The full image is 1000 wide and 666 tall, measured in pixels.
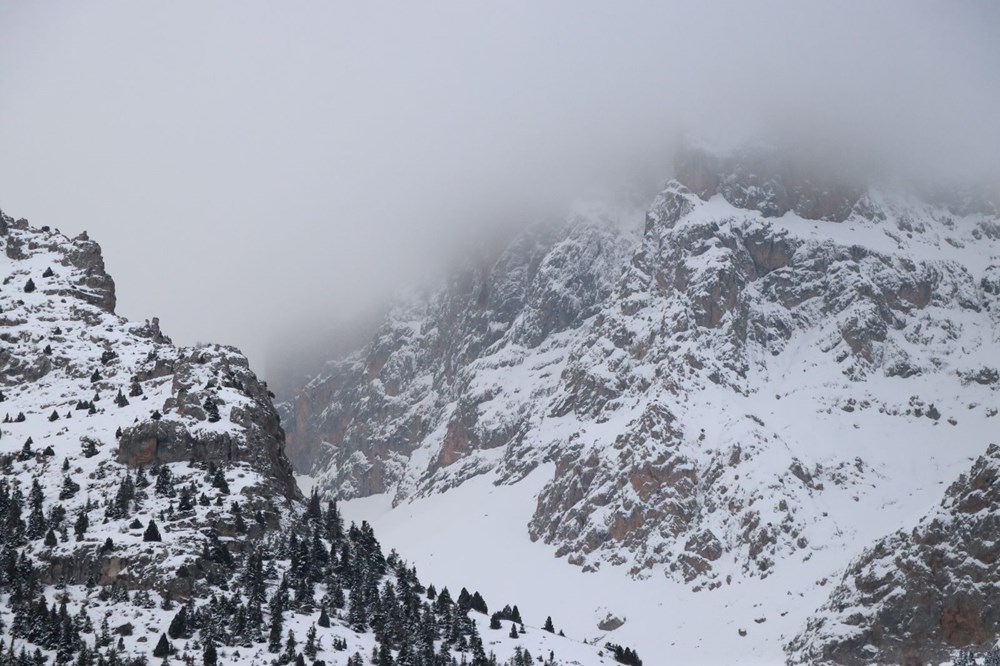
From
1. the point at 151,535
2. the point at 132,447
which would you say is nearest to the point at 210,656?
the point at 151,535

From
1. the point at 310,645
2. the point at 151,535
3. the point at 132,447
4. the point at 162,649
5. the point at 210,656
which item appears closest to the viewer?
the point at 162,649

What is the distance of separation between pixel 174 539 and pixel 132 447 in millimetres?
17265

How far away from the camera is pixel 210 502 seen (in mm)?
170125

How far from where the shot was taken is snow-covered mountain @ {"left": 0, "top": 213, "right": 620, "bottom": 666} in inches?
6043

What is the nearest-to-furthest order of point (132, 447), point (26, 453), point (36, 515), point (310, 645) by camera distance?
1. point (310, 645)
2. point (36, 515)
3. point (26, 453)
4. point (132, 447)

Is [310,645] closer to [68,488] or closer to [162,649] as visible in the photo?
[162,649]

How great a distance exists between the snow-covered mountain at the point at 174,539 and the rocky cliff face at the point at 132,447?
9.0 inches

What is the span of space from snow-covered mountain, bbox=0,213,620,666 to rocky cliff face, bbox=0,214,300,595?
0.23m

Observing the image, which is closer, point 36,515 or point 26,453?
point 36,515

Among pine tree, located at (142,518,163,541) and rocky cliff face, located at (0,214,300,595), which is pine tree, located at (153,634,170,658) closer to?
rocky cliff face, located at (0,214,300,595)

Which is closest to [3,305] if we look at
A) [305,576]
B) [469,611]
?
[305,576]

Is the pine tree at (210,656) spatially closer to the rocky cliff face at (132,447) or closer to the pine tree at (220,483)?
the rocky cliff face at (132,447)

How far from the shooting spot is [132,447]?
176 metres

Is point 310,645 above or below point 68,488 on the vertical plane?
below
